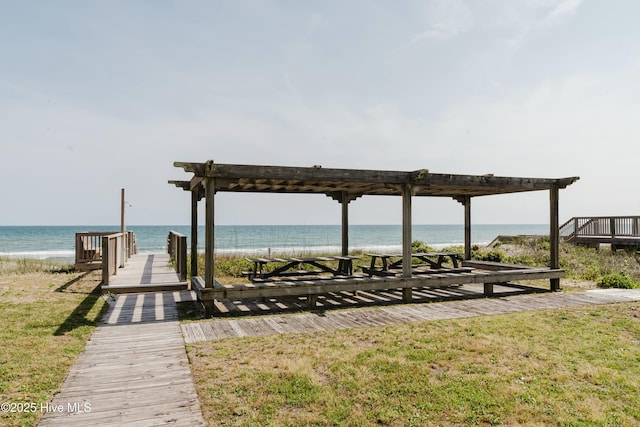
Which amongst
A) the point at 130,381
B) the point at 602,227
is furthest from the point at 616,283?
the point at 602,227

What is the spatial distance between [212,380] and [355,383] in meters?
1.41

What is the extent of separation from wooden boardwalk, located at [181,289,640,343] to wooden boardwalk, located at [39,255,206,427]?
0.58 meters

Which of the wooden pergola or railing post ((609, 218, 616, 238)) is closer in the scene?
the wooden pergola

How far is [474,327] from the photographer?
565cm

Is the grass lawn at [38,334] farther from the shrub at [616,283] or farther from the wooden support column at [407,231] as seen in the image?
the shrub at [616,283]

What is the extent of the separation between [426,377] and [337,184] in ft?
18.0

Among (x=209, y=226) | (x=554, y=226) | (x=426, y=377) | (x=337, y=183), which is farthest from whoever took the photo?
(x=554, y=226)

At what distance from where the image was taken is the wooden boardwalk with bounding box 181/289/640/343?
5594 mm

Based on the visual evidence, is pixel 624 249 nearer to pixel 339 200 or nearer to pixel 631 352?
pixel 339 200

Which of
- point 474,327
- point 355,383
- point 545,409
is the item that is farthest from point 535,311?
point 355,383

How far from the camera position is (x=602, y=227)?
63.4 ft

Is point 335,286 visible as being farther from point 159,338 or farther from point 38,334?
point 38,334

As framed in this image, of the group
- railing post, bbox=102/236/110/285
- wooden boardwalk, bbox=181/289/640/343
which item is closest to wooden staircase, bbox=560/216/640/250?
wooden boardwalk, bbox=181/289/640/343

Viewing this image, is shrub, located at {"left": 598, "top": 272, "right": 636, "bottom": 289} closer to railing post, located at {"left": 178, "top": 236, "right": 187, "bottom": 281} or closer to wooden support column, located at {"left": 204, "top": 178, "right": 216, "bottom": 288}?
wooden support column, located at {"left": 204, "top": 178, "right": 216, "bottom": 288}
